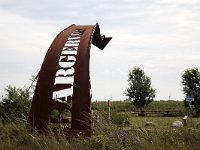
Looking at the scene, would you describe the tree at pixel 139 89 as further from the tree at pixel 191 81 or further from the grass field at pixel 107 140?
the grass field at pixel 107 140

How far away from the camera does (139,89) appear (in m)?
38.4

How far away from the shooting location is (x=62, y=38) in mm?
10445

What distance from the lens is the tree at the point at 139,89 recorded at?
38.4 meters

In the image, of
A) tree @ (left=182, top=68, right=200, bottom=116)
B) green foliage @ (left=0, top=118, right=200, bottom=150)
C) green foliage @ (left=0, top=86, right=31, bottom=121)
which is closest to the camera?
green foliage @ (left=0, top=118, right=200, bottom=150)

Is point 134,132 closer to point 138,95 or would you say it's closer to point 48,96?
point 48,96

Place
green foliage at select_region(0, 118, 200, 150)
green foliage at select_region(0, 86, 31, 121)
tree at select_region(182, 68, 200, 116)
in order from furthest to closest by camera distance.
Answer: tree at select_region(182, 68, 200, 116), green foliage at select_region(0, 86, 31, 121), green foliage at select_region(0, 118, 200, 150)

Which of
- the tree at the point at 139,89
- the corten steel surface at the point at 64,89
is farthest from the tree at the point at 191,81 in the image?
the corten steel surface at the point at 64,89

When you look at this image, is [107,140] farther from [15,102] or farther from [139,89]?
[139,89]

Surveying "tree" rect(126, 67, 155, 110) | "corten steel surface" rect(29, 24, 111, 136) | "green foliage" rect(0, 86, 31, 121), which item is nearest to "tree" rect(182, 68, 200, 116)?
"tree" rect(126, 67, 155, 110)

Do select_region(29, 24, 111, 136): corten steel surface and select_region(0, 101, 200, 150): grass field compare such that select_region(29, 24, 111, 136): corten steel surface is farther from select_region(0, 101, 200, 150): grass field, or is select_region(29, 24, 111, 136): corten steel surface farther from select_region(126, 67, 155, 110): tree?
select_region(126, 67, 155, 110): tree

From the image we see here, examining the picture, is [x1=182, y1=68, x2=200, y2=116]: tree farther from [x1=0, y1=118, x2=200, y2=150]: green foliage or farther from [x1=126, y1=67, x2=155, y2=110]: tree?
[x1=0, y1=118, x2=200, y2=150]: green foliage

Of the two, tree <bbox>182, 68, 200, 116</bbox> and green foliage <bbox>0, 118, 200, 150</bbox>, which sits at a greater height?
tree <bbox>182, 68, 200, 116</bbox>

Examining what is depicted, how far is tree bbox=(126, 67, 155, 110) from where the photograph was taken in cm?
3838

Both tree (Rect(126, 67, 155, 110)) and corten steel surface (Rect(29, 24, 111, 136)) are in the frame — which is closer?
corten steel surface (Rect(29, 24, 111, 136))
